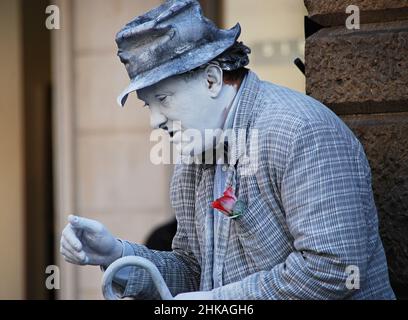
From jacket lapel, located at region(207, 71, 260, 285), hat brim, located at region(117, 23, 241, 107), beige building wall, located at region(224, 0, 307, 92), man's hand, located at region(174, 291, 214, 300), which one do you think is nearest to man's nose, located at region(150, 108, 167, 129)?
→ hat brim, located at region(117, 23, 241, 107)

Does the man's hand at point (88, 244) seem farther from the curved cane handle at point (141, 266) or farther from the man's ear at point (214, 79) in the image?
the man's ear at point (214, 79)

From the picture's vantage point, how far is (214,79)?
10.8ft

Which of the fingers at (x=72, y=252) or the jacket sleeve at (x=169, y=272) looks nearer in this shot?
the fingers at (x=72, y=252)

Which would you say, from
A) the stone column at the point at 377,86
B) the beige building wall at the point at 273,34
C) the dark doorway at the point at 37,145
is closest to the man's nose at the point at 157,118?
the stone column at the point at 377,86

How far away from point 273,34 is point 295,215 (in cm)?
354

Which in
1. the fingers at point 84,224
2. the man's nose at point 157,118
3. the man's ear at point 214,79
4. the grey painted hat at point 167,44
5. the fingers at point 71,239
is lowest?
the fingers at point 71,239

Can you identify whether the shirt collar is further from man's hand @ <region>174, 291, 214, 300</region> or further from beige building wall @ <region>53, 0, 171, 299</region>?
beige building wall @ <region>53, 0, 171, 299</region>

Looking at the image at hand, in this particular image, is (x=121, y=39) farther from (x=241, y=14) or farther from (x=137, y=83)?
(x=241, y=14)

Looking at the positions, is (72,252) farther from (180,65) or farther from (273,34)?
(273,34)

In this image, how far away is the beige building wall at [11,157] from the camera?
25.1 ft

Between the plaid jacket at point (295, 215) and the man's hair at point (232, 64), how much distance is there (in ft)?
0.14
